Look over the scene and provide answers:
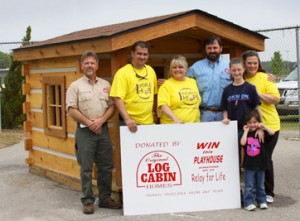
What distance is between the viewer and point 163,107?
5.56m

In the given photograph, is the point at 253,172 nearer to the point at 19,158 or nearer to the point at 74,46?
the point at 74,46

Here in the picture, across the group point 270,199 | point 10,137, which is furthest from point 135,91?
point 10,137

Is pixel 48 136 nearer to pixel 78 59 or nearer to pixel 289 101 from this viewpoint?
pixel 78 59

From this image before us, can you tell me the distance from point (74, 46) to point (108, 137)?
1.35 m

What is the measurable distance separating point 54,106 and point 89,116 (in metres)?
1.93

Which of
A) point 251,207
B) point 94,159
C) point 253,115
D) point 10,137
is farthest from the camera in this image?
point 10,137

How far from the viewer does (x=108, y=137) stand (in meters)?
5.77

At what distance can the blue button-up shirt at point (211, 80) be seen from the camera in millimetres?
5922

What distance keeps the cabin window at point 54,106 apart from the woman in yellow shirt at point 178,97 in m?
1.89

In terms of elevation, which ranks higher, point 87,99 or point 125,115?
point 87,99

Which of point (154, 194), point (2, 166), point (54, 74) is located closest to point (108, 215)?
point (154, 194)

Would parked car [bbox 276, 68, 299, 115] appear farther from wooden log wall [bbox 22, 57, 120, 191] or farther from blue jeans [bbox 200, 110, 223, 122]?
blue jeans [bbox 200, 110, 223, 122]

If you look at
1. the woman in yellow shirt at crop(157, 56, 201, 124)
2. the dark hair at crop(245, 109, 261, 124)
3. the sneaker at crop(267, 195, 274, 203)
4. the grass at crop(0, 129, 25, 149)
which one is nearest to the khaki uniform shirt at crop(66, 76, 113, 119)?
the woman in yellow shirt at crop(157, 56, 201, 124)

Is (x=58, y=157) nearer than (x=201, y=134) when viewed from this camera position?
No
